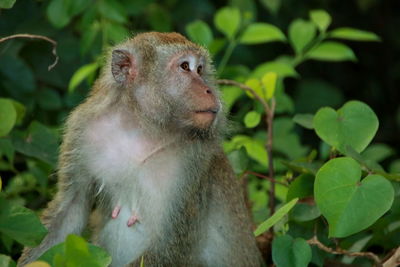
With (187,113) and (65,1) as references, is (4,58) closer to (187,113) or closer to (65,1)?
(65,1)

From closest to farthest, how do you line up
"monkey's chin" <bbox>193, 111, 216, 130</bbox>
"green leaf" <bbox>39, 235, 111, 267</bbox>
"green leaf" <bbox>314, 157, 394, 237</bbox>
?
"green leaf" <bbox>39, 235, 111, 267</bbox> < "green leaf" <bbox>314, 157, 394, 237</bbox> < "monkey's chin" <bbox>193, 111, 216, 130</bbox>

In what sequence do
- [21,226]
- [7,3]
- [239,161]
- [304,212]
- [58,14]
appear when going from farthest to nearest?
[58,14] → [239,161] → [304,212] → [7,3] → [21,226]

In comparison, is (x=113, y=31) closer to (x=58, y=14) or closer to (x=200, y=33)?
(x=58, y=14)

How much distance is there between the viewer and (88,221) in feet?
15.7

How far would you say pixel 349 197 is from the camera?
3789mm

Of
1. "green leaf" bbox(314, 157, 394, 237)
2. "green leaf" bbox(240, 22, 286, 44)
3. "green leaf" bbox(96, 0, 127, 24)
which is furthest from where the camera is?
"green leaf" bbox(240, 22, 286, 44)

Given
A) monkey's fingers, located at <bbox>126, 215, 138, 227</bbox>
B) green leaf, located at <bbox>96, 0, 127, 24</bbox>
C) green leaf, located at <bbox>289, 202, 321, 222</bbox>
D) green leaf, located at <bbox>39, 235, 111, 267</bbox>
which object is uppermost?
green leaf, located at <bbox>39, 235, 111, 267</bbox>

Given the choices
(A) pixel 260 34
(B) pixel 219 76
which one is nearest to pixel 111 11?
(B) pixel 219 76

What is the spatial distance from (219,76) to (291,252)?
234 cm

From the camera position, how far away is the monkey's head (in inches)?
172

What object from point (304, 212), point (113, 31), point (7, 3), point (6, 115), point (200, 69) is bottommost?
point (304, 212)

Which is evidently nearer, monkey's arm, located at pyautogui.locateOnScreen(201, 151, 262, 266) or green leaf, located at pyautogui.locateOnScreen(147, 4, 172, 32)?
monkey's arm, located at pyautogui.locateOnScreen(201, 151, 262, 266)

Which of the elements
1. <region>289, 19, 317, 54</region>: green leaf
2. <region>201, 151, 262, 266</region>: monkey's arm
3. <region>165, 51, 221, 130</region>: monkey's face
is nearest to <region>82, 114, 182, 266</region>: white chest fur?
<region>165, 51, 221, 130</region>: monkey's face

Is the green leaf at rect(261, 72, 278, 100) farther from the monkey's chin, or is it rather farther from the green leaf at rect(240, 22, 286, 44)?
the monkey's chin
